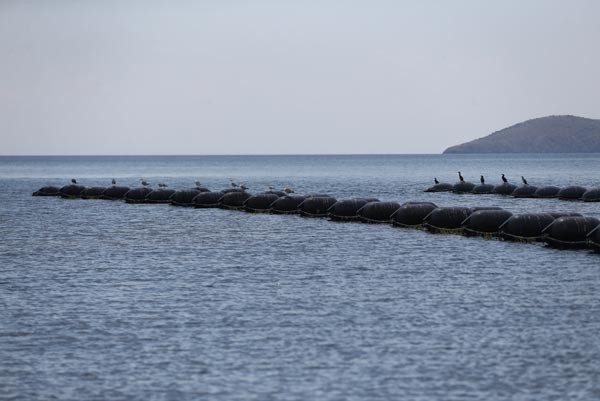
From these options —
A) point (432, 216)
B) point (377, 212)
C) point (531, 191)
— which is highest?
point (531, 191)

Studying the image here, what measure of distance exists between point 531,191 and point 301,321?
78.3 m

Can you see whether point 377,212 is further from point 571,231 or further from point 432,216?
point 571,231

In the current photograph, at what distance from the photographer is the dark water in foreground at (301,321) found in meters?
19.3

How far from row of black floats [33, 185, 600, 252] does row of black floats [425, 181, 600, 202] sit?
30.0 m

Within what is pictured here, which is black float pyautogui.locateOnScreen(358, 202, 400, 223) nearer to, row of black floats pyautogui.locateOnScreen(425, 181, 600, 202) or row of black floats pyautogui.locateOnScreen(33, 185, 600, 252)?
row of black floats pyautogui.locateOnScreen(33, 185, 600, 252)

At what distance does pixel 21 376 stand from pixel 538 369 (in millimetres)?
11339

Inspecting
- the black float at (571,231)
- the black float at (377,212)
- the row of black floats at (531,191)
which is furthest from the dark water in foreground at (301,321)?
the row of black floats at (531,191)

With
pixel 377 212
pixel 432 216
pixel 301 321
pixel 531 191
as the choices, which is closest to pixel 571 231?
pixel 432 216

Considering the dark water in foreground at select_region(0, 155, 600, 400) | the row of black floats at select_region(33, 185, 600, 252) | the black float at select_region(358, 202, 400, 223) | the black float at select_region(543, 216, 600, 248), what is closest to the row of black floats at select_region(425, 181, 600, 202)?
the row of black floats at select_region(33, 185, 600, 252)

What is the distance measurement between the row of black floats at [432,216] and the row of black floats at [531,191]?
30.0 meters

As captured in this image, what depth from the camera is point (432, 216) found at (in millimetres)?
57906

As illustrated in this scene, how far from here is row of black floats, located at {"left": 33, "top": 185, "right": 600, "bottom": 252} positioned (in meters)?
46.4

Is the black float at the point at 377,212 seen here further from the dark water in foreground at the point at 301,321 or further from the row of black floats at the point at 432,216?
the dark water in foreground at the point at 301,321

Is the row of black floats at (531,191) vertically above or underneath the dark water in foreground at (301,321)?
above
